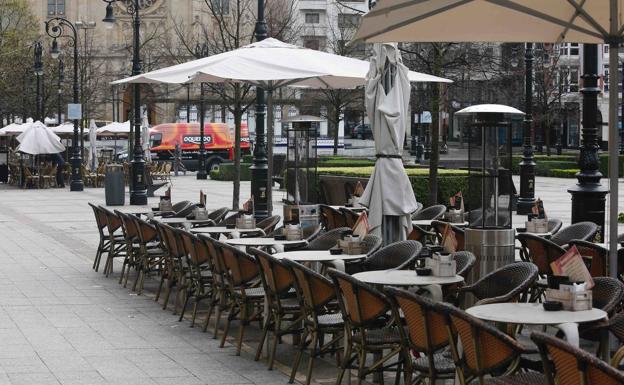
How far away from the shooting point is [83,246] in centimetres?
2053

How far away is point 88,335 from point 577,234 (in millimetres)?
5140

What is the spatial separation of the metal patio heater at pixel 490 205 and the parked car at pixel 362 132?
7419 centimetres

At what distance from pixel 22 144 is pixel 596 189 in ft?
88.1

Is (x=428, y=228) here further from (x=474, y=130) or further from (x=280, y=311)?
(x=280, y=311)

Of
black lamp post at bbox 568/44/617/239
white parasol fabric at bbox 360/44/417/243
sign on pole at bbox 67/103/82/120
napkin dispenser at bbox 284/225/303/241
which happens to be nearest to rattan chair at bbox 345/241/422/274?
napkin dispenser at bbox 284/225/303/241

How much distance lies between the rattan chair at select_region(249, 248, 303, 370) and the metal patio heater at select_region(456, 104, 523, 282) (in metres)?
2.25

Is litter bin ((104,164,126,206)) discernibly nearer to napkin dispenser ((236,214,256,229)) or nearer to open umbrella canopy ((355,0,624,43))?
napkin dispenser ((236,214,256,229))

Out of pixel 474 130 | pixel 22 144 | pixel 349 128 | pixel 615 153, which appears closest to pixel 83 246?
pixel 474 130

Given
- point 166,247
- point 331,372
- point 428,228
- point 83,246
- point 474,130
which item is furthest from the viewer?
point 83,246

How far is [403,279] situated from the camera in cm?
920

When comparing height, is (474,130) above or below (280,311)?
above

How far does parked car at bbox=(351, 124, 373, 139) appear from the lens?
87.9 meters

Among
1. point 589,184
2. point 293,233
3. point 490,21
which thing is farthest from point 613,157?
point 589,184

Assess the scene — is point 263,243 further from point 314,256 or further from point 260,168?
point 260,168
